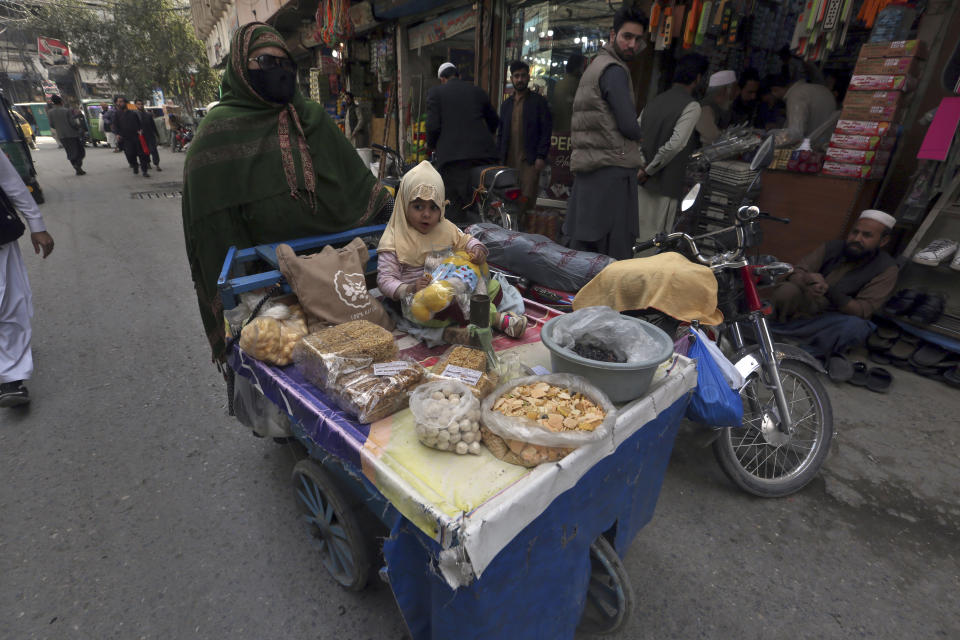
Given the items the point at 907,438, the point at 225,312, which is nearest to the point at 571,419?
the point at 225,312

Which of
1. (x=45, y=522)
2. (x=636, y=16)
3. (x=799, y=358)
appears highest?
(x=636, y=16)

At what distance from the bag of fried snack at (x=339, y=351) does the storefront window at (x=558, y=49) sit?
4.92m

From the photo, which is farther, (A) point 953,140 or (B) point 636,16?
(A) point 953,140

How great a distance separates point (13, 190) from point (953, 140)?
630 centimetres

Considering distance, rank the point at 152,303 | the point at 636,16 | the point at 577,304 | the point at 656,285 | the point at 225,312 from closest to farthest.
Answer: the point at 225,312, the point at 656,285, the point at 577,304, the point at 636,16, the point at 152,303

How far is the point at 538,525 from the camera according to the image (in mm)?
1187

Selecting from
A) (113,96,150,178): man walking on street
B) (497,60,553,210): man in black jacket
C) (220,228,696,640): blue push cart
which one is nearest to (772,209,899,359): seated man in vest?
(220,228,696,640): blue push cart

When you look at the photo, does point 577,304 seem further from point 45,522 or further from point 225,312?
point 45,522

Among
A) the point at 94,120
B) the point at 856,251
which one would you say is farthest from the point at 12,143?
the point at 94,120

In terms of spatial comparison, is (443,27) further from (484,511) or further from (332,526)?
(484,511)

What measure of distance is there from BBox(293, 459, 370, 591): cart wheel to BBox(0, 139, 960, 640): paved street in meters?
0.11

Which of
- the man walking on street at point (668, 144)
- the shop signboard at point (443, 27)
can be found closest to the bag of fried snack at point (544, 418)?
the man walking on street at point (668, 144)

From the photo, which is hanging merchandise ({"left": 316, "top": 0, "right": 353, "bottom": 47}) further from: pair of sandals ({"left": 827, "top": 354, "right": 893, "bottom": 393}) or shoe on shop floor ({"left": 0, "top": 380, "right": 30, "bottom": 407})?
pair of sandals ({"left": 827, "top": 354, "right": 893, "bottom": 393})

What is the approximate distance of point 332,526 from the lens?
1.81 meters
